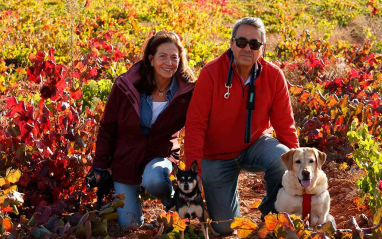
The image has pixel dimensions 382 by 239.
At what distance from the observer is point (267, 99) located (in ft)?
13.3

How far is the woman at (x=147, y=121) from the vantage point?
13.5 feet

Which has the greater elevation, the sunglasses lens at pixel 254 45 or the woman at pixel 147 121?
the sunglasses lens at pixel 254 45

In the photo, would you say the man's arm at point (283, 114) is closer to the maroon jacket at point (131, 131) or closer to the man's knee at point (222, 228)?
the maroon jacket at point (131, 131)

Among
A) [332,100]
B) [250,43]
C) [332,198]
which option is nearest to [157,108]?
[250,43]

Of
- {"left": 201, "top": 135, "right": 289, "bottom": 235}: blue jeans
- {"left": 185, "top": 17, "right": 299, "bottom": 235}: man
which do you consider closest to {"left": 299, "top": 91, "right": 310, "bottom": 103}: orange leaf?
{"left": 185, "top": 17, "right": 299, "bottom": 235}: man

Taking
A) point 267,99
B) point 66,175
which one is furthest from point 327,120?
point 66,175

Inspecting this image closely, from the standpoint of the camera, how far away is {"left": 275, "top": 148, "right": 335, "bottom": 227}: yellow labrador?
3408mm

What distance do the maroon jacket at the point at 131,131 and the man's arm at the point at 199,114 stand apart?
0.61 ft

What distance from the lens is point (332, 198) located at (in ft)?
15.6

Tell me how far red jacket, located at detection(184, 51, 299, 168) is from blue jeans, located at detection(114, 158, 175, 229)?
34cm

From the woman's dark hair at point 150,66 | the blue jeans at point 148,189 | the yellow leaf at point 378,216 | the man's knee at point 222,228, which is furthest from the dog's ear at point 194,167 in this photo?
the yellow leaf at point 378,216

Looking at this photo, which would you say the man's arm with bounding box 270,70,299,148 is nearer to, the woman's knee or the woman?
the woman

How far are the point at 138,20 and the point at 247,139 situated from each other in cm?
897

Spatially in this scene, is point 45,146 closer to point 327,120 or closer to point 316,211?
point 316,211
